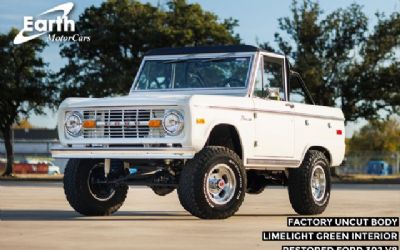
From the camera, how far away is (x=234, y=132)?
1307 cm

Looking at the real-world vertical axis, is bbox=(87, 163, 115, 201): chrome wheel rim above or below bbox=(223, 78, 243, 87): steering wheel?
below

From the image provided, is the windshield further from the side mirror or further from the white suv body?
the side mirror

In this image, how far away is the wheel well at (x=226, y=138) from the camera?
12.9m

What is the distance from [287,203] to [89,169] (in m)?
5.37

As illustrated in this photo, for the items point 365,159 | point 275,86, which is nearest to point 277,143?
point 275,86

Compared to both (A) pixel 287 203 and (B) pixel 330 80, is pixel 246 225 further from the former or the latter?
(B) pixel 330 80

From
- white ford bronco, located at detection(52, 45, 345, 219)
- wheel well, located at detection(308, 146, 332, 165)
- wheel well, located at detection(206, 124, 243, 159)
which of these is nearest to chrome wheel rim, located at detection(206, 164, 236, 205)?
white ford bronco, located at detection(52, 45, 345, 219)

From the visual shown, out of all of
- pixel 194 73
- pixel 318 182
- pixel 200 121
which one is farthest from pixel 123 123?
pixel 318 182

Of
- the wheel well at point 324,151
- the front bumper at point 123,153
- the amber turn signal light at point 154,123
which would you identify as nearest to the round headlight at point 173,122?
the amber turn signal light at point 154,123

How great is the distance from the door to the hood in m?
1.45

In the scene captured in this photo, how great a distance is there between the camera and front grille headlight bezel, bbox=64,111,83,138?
13.2 m

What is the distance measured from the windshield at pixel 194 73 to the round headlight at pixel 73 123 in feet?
5.57

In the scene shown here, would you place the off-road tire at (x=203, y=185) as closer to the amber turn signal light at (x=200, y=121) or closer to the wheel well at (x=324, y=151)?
the amber turn signal light at (x=200, y=121)

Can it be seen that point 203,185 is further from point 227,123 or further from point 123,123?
point 123,123
